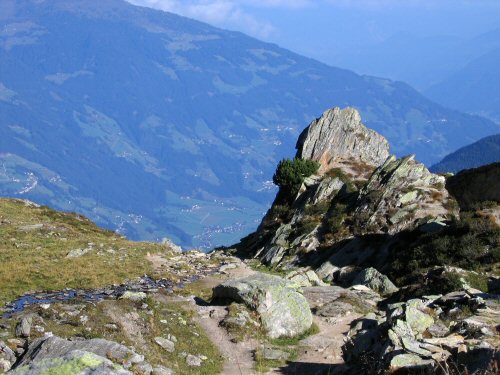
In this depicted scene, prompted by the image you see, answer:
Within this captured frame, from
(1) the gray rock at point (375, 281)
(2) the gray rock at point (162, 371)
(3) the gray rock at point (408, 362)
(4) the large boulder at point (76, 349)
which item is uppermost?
(1) the gray rock at point (375, 281)

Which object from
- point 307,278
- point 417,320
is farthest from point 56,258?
point 417,320

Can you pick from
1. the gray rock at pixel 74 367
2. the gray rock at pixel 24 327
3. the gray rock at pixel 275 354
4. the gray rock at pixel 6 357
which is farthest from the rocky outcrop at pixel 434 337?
the gray rock at pixel 24 327

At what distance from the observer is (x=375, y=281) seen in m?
34.3

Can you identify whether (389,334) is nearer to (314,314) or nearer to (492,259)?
(314,314)

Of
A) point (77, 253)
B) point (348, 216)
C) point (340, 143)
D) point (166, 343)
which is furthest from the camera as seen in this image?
point (340, 143)

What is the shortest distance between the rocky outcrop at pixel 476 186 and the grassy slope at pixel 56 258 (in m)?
24.4

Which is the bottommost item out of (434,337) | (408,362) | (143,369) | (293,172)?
(143,369)

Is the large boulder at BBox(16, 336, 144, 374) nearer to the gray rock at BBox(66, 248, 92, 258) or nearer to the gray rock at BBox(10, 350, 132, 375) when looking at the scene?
the gray rock at BBox(10, 350, 132, 375)

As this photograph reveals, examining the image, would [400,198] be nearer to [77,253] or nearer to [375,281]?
[375,281]

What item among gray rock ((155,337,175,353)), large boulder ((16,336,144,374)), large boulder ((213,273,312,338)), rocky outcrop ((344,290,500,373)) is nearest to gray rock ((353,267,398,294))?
large boulder ((213,273,312,338))

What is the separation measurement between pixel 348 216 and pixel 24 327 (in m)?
32.4

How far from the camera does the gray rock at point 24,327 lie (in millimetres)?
20839

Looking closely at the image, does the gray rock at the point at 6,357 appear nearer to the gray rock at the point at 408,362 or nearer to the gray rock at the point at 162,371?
the gray rock at the point at 162,371

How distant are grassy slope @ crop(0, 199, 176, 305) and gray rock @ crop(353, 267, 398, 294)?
15.3 metres
